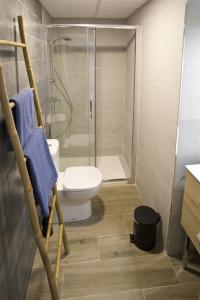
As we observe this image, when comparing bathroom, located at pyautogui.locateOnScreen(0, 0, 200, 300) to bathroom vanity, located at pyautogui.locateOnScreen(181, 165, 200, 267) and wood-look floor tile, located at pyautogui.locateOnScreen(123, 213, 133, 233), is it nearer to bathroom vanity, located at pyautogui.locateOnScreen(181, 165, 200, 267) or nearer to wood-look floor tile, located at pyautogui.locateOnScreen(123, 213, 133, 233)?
wood-look floor tile, located at pyautogui.locateOnScreen(123, 213, 133, 233)

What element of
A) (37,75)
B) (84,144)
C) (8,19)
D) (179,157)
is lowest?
(84,144)

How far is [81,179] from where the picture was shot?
239cm

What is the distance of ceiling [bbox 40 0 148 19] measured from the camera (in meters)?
2.38

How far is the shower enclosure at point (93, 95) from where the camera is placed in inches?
120

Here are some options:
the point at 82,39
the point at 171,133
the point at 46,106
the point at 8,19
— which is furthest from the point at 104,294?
the point at 82,39

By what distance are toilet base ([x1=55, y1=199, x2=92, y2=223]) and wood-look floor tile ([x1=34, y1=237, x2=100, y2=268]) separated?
271 mm

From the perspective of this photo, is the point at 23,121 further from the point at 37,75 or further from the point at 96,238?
the point at 96,238

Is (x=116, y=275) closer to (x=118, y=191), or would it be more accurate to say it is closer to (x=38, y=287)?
(x=38, y=287)

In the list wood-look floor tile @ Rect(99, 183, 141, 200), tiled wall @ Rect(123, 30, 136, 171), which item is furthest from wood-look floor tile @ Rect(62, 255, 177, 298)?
tiled wall @ Rect(123, 30, 136, 171)

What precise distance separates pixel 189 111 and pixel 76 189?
3.69ft

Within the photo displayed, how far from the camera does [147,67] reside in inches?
98.0

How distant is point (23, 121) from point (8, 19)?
0.58 meters

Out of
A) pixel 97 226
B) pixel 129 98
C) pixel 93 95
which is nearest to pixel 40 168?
pixel 97 226

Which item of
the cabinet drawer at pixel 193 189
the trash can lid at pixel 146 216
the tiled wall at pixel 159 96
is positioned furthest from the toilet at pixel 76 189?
the cabinet drawer at pixel 193 189
